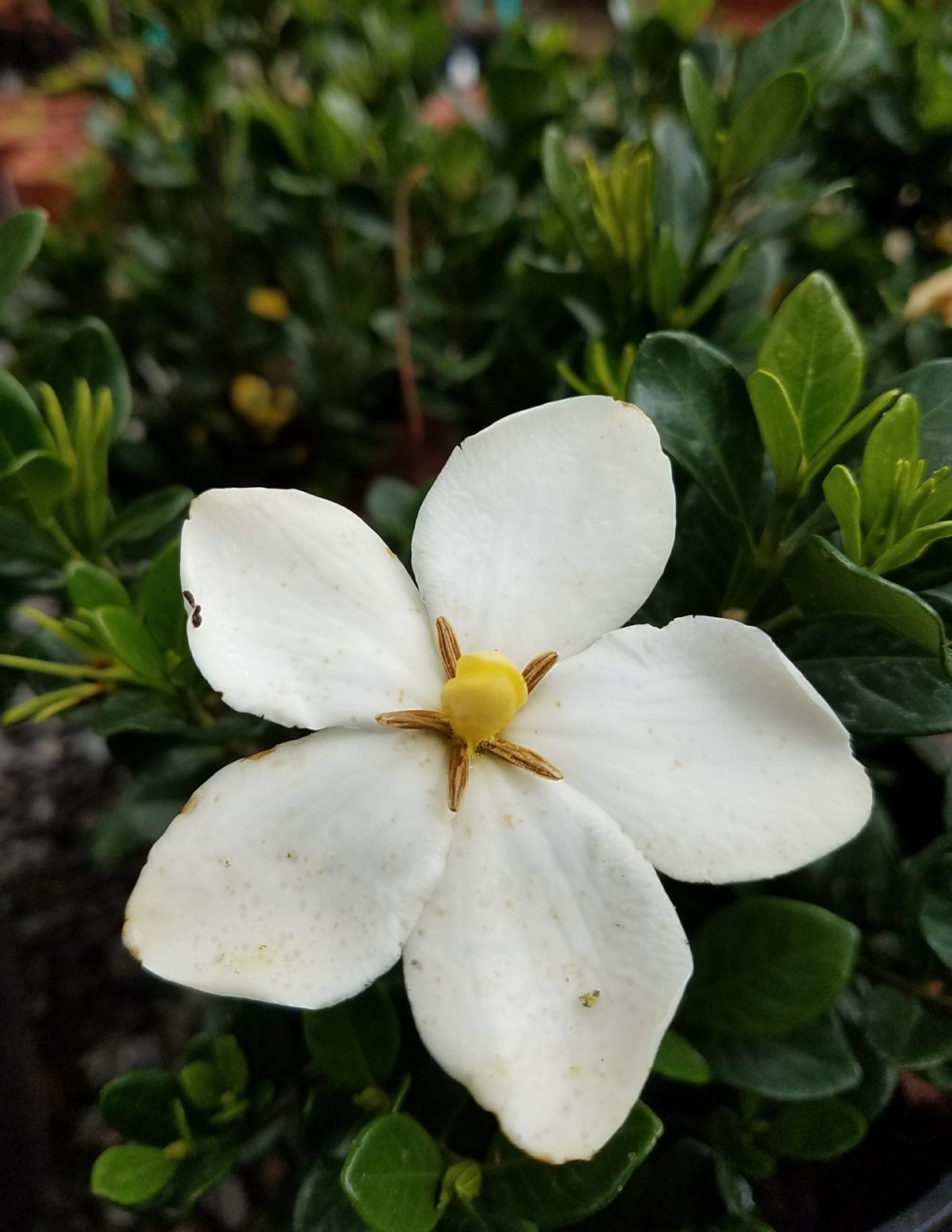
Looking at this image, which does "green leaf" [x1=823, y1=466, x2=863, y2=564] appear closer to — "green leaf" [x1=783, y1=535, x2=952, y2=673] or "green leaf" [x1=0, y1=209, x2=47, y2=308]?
"green leaf" [x1=783, y1=535, x2=952, y2=673]

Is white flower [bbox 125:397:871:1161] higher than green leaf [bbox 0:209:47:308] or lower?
lower

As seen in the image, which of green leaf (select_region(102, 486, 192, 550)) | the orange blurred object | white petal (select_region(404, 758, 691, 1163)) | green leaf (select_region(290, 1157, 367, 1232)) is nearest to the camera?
white petal (select_region(404, 758, 691, 1163))

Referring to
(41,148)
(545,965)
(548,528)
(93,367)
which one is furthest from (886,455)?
(41,148)

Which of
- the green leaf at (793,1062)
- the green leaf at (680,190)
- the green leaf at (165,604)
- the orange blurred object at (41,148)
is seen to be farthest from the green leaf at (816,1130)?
the orange blurred object at (41,148)

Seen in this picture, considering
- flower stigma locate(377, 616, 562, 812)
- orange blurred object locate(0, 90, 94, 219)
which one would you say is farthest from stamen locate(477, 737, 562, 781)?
orange blurred object locate(0, 90, 94, 219)

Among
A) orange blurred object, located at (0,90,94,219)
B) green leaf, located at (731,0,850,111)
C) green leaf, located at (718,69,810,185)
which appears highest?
green leaf, located at (731,0,850,111)

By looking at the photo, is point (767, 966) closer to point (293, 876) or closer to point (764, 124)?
point (293, 876)
